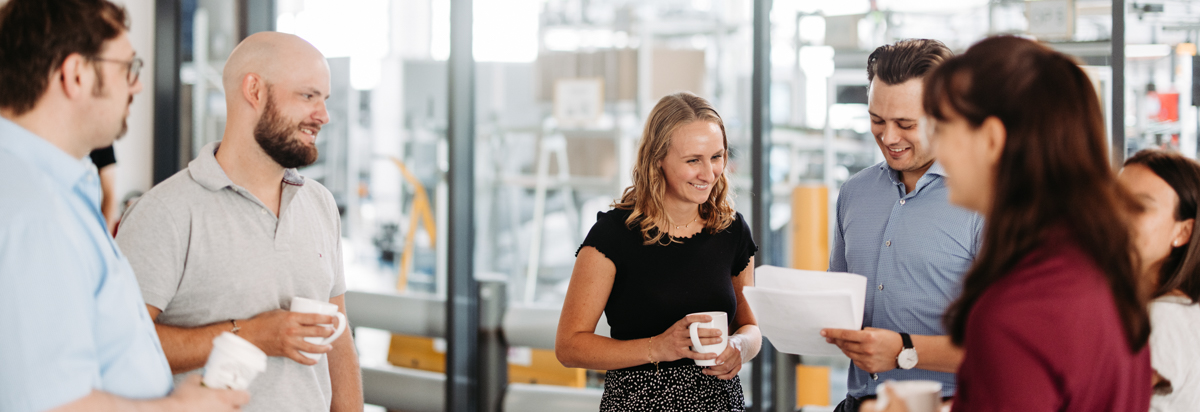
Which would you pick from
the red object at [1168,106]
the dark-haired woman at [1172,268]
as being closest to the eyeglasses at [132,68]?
the dark-haired woman at [1172,268]

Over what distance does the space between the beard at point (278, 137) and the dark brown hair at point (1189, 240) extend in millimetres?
1734

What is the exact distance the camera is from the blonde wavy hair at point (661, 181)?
182cm

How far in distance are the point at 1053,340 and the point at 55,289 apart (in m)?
1.15

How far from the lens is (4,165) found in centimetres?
100

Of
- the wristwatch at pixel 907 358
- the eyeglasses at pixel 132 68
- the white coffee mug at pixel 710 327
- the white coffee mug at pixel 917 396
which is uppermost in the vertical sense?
the eyeglasses at pixel 132 68

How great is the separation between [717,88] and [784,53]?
1.55 metres

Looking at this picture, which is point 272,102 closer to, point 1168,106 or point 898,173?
point 898,173

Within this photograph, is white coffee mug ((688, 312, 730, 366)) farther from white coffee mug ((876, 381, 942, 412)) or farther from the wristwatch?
white coffee mug ((876, 381, 942, 412))

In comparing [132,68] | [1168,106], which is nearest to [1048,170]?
[132,68]

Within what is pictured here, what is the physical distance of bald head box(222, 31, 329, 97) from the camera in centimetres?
169

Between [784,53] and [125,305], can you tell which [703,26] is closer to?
[784,53]

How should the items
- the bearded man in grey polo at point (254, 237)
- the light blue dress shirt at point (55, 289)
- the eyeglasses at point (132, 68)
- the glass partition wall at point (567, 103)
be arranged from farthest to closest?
the glass partition wall at point (567, 103), the bearded man in grey polo at point (254, 237), the eyeglasses at point (132, 68), the light blue dress shirt at point (55, 289)

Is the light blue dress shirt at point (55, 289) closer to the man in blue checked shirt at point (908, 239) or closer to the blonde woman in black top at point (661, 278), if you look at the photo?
the blonde woman in black top at point (661, 278)

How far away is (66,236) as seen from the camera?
99 centimetres
